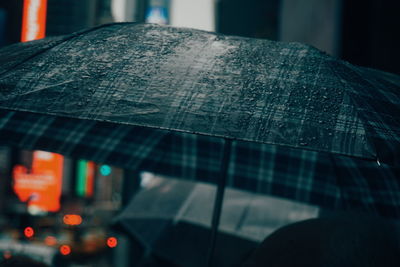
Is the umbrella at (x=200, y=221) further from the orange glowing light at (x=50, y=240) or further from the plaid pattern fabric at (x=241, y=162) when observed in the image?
the orange glowing light at (x=50, y=240)

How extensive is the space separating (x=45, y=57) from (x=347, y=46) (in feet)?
15.0

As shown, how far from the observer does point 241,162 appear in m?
3.84

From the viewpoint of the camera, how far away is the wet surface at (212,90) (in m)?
1.79

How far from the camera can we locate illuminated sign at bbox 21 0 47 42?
17.8 meters

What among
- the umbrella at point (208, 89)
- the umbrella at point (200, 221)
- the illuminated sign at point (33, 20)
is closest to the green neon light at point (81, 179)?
the illuminated sign at point (33, 20)

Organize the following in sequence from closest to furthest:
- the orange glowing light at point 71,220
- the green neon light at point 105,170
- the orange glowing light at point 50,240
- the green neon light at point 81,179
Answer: the orange glowing light at point 50,240
the orange glowing light at point 71,220
the green neon light at point 81,179
the green neon light at point 105,170

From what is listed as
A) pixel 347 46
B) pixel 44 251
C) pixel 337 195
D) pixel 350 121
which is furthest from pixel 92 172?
pixel 350 121

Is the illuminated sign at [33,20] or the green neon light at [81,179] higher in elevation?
the illuminated sign at [33,20]

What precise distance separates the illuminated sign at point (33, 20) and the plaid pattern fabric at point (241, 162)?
15.2 meters

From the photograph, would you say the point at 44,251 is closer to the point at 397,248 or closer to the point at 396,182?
the point at 396,182

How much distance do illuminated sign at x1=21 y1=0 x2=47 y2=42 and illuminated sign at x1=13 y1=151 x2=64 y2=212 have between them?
5079mm

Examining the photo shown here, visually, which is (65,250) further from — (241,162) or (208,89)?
(208,89)

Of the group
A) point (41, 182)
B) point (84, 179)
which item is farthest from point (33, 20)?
point (84, 179)

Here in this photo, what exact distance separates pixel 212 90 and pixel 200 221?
254 cm
